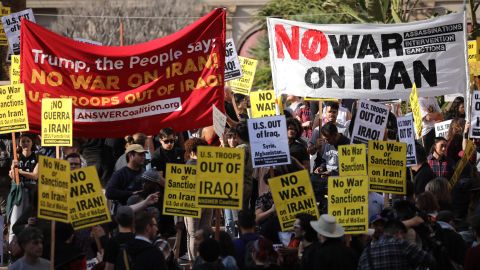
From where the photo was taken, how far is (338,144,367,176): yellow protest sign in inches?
619

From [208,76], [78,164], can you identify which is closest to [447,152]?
[208,76]

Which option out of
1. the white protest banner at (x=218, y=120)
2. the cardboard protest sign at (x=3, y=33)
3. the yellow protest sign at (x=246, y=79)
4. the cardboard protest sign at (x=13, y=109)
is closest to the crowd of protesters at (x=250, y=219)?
the white protest banner at (x=218, y=120)

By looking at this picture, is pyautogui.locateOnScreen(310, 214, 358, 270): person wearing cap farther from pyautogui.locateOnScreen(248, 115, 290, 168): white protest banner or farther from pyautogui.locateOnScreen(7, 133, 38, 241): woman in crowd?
pyautogui.locateOnScreen(7, 133, 38, 241): woman in crowd

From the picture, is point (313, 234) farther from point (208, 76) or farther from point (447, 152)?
point (447, 152)

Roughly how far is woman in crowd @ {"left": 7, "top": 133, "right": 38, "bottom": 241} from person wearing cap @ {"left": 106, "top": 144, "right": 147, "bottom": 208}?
1.62m

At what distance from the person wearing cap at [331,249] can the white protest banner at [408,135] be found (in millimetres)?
3973

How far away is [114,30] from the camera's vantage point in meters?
55.4

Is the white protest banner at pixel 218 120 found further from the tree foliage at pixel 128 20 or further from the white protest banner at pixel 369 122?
the tree foliage at pixel 128 20

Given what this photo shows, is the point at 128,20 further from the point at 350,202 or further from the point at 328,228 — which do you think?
the point at 328,228

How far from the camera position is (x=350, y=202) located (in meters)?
15.1

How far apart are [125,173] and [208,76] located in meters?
1.65

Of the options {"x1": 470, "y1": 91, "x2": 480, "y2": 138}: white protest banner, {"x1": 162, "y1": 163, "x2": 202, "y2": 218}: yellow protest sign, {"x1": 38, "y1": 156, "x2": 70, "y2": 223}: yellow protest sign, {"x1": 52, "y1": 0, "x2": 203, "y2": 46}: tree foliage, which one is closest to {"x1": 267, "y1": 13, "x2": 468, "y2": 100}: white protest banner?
{"x1": 470, "y1": 91, "x2": 480, "y2": 138}: white protest banner

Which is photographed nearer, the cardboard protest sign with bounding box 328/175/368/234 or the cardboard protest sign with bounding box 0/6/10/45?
the cardboard protest sign with bounding box 328/175/368/234

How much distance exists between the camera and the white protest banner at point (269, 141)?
16.8m
